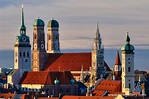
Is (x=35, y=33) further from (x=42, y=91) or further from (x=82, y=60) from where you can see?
(x=42, y=91)

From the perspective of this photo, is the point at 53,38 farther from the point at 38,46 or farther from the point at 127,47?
the point at 127,47

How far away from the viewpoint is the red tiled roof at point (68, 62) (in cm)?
16562

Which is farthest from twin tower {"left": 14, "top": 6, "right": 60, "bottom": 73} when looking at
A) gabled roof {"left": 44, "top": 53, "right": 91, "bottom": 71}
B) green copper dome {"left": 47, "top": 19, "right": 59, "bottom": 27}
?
gabled roof {"left": 44, "top": 53, "right": 91, "bottom": 71}

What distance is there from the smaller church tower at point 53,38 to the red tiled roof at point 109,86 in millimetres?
32984

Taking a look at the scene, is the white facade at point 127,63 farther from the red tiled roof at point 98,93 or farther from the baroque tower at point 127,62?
the red tiled roof at point 98,93

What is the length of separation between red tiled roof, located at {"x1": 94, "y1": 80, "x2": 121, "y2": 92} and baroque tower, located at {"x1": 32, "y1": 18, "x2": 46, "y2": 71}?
2619 centimetres

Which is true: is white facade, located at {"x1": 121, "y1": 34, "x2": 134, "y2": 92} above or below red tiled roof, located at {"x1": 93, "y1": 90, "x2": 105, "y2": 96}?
above

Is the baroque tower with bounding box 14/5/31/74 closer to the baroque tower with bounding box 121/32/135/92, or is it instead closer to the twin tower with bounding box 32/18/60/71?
the twin tower with bounding box 32/18/60/71

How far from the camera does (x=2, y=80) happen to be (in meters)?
174

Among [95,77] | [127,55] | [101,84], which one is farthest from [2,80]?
[127,55]

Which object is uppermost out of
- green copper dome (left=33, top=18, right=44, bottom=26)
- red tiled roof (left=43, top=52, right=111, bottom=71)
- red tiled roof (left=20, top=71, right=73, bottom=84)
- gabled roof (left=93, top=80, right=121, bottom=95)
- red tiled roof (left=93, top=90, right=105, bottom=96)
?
green copper dome (left=33, top=18, right=44, bottom=26)

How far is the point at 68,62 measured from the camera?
167125mm

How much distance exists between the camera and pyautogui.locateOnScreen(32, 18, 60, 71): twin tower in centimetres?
16975

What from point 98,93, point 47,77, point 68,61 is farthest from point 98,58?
point 98,93
